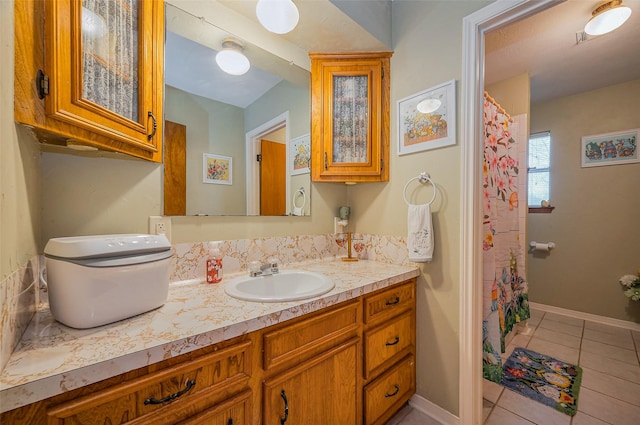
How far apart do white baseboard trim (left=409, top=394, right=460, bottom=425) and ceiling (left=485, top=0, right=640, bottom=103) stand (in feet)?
7.22

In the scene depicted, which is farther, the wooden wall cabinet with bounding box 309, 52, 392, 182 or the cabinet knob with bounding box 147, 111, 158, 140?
the wooden wall cabinet with bounding box 309, 52, 392, 182

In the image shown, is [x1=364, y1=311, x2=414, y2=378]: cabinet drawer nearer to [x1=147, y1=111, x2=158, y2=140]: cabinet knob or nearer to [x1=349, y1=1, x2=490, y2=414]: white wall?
[x1=349, y1=1, x2=490, y2=414]: white wall

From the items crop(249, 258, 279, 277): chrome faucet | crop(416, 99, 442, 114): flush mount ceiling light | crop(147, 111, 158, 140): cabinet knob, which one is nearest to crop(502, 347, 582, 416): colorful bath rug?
crop(249, 258, 279, 277): chrome faucet

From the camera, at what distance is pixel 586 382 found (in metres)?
1.73

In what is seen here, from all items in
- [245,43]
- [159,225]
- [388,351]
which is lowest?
[388,351]

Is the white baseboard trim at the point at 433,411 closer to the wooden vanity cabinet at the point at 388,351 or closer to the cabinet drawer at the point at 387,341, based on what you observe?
the wooden vanity cabinet at the point at 388,351

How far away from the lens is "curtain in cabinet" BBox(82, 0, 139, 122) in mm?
705

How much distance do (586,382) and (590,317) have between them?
1.39 metres

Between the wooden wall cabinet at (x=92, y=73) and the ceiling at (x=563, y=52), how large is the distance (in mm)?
1835

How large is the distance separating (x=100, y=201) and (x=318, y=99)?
50.4 inches

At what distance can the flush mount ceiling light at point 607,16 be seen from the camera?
1.51 meters

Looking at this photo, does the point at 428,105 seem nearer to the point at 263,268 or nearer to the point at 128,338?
the point at 263,268

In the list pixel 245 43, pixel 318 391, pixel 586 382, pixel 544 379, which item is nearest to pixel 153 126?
pixel 245 43

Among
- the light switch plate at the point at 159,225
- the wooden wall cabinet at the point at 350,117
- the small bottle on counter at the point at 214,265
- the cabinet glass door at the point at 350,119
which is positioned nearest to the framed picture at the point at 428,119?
the wooden wall cabinet at the point at 350,117
